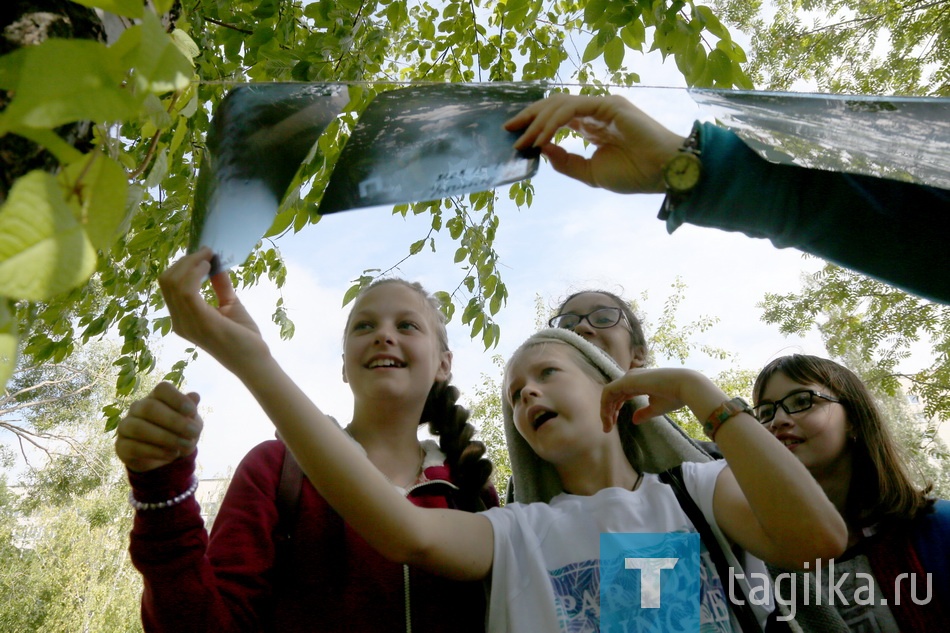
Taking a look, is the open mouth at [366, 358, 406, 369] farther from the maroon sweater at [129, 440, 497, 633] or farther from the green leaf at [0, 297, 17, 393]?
the green leaf at [0, 297, 17, 393]

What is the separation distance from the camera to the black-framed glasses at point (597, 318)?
220cm

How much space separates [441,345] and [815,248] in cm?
121

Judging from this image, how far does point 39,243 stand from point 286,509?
1.07 meters

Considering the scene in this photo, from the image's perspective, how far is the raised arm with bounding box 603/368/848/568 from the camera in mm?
1024

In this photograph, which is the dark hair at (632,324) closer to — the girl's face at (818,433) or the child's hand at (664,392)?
the girl's face at (818,433)

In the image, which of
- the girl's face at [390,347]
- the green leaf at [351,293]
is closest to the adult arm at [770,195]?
the girl's face at [390,347]

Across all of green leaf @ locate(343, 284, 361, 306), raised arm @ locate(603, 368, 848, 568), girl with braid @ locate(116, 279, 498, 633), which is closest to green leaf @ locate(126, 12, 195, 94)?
girl with braid @ locate(116, 279, 498, 633)

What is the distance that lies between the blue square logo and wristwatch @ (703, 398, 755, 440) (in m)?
0.25

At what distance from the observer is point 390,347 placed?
1.55 m

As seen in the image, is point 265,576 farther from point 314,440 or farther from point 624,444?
point 624,444

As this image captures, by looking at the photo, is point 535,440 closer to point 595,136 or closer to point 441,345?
point 441,345

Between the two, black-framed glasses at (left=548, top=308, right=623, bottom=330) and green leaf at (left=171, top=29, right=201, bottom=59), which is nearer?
green leaf at (left=171, top=29, right=201, bottom=59)

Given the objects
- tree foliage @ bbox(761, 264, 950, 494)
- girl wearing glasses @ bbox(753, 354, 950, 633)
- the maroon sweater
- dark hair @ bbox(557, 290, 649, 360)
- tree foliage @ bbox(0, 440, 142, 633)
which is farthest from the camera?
tree foliage @ bbox(0, 440, 142, 633)

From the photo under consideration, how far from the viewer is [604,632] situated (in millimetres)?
1126
